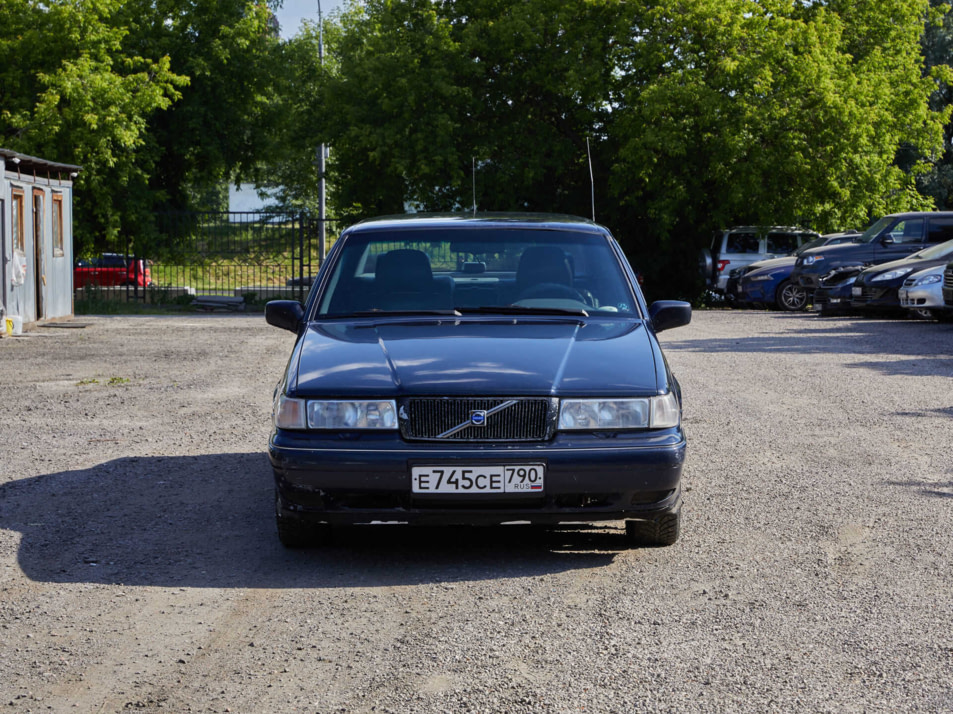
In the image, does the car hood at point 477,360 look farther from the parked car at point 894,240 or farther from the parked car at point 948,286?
the parked car at point 894,240

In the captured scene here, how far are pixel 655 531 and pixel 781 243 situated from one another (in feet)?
85.9

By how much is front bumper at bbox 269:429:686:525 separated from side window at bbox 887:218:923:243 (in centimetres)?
2128

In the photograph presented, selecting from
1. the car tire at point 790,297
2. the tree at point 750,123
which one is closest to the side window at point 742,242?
the tree at point 750,123

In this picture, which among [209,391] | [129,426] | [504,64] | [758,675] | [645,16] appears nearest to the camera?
[758,675]

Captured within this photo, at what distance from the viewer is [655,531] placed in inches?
224

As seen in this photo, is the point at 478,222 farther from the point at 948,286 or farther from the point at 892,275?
the point at 892,275

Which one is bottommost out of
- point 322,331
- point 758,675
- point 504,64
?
point 758,675

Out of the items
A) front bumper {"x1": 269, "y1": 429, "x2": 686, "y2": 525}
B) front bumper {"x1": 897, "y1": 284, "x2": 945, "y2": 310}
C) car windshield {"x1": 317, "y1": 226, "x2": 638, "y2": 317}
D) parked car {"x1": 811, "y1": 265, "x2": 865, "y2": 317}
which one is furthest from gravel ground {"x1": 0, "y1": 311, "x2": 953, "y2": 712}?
parked car {"x1": 811, "y1": 265, "x2": 865, "y2": 317}

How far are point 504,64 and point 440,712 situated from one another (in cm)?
3156

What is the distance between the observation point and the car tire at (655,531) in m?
5.64

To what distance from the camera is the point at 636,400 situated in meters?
5.33

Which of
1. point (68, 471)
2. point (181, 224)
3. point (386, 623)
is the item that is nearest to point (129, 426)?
point (68, 471)

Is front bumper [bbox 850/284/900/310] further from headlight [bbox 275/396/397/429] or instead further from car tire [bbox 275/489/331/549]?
headlight [bbox 275/396/397/429]

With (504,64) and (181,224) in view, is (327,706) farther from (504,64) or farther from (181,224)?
(504,64)
